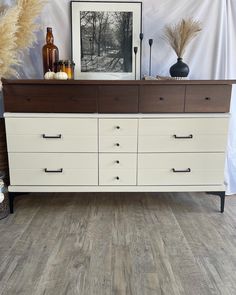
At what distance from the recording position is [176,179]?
2.15m

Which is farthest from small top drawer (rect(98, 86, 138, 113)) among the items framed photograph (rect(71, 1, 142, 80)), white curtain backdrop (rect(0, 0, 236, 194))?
white curtain backdrop (rect(0, 0, 236, 194))

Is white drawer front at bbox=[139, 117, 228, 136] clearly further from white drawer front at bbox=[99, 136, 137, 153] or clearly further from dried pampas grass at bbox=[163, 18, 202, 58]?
dried pampas grass at bbox=[163, 18, 202, 58]

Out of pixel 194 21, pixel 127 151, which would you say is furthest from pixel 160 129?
pixel 194 21

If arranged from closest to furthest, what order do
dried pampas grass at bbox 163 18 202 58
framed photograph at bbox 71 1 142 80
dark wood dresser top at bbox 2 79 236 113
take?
Result: 1. dark wood dresser top at bbox 2 79 236 113
2. dried pampas grass at bbox 163 18 202 58
3. framed photograph at bbox 71 1 142 80

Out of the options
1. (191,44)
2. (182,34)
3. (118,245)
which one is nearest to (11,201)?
(118,245)

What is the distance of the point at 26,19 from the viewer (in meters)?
2.10

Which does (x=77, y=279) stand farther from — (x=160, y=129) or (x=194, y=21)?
(x=194, y=21)

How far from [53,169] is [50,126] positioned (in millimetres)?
318

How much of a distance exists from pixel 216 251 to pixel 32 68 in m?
2.01

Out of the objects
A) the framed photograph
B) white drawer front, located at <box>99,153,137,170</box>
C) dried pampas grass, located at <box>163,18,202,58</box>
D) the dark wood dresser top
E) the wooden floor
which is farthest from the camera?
the framed photograph

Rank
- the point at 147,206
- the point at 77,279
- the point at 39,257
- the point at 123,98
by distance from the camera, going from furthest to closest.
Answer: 1. the point at 147,206
2. the point at 123,98
3. the point at 39,257
4. the point at 77,279

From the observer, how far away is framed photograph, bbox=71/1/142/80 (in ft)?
7.85

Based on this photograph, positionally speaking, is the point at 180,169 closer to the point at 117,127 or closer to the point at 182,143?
the point at 182,143

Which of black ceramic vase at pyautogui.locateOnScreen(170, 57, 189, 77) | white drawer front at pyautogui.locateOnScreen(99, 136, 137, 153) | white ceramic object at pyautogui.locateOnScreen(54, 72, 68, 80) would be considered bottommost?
white drawer front at pyautogui.locateOnScreen(99, 136, 137, 153)
